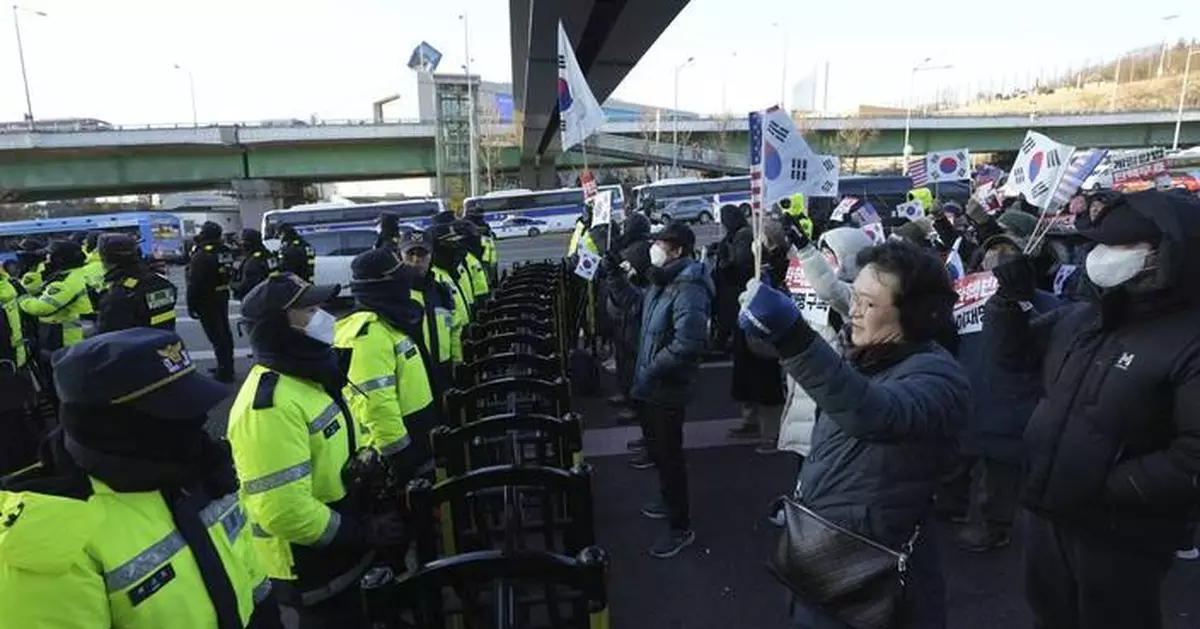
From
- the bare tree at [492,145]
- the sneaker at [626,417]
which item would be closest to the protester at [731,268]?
the sneaker at [626,417]

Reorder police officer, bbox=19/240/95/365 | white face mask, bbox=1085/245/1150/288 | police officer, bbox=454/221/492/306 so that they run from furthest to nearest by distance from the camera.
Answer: police officer, bbox=454/221/492/306, police officer, bbox=19/240/95/365, white face mask, bbox=1085/245/1150/288

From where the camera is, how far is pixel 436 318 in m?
4.76

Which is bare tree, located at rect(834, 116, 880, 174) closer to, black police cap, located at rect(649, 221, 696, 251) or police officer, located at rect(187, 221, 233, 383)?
police officer, located at rect(187, 221, 233, 383)

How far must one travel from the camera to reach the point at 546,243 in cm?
3173

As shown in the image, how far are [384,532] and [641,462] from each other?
3.37 metres

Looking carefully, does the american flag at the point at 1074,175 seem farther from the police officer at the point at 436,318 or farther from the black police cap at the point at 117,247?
the black police cap at the point at 117,247

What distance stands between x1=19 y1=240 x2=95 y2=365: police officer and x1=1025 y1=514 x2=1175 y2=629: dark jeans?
26.8 ft

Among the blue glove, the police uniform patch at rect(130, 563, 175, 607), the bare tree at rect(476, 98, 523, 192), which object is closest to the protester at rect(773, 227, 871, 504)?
the blue glove

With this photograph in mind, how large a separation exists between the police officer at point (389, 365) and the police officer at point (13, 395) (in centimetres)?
129

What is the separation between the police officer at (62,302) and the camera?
Answer: 7.14 metres

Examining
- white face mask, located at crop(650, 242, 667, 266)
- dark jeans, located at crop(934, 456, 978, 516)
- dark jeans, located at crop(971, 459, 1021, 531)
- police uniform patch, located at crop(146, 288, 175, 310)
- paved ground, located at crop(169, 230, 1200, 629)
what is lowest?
paved ground, located at crop(169, 230, 1200, 629)

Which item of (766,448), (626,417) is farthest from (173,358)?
(626,417)

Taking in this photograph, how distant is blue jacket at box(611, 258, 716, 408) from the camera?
4215 mm

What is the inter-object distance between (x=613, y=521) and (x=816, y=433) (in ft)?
9.42
